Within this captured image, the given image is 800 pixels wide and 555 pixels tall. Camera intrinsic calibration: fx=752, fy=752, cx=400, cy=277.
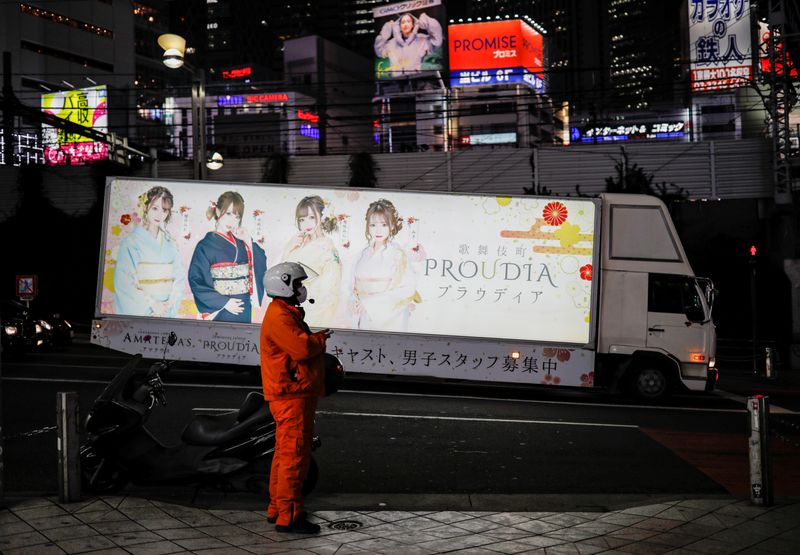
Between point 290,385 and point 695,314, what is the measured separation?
983 cm

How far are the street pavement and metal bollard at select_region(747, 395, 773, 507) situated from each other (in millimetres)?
120

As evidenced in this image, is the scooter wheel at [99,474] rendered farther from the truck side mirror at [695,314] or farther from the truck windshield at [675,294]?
the truck side mirror at [695,314]

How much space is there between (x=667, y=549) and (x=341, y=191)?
980 centimetres

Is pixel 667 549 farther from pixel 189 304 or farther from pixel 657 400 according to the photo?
pixel 189 304

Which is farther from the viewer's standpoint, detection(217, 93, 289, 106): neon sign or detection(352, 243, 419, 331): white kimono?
detection(217, 93, 289, 106): neon sign

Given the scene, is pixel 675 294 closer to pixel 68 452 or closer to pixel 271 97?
pixel 68 452

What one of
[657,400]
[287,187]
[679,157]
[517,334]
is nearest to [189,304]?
[287,187]

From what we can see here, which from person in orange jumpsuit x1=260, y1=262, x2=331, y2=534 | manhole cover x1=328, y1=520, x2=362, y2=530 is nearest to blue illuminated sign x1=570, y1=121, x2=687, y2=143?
manhole cover x1=328, y1=520, x2=362, y2=530

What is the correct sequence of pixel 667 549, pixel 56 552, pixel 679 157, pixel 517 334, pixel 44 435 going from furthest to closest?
pixel 679 157 → pixel 517 334 → pixel 44 435 → pixel 667 549 → pixel 56 552

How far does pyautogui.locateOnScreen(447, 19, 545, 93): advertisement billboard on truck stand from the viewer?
94.1 m

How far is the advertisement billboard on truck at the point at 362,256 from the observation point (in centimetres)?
1358

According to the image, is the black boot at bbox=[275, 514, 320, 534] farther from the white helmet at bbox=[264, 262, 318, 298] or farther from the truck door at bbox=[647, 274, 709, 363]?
the truck door at bbox=[647, 274, 709, 363]

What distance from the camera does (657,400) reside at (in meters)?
13.5

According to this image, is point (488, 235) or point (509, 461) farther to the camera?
point (488, 235)
